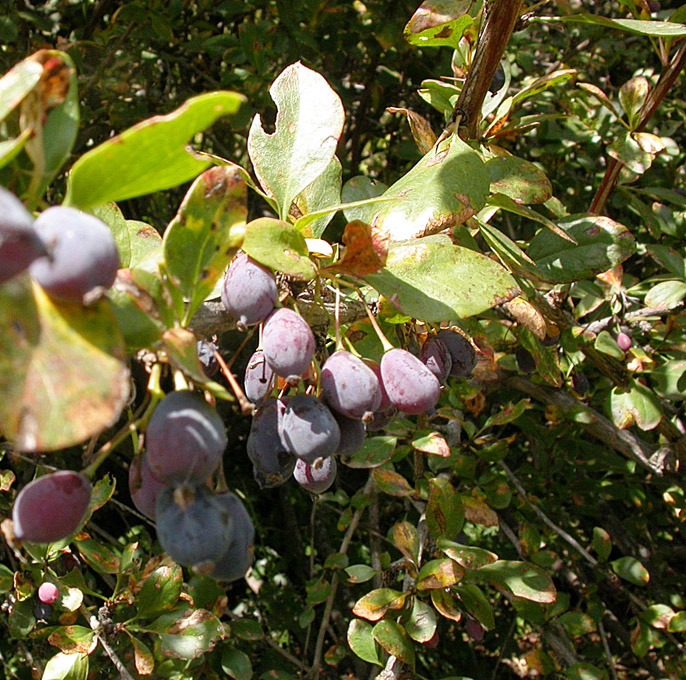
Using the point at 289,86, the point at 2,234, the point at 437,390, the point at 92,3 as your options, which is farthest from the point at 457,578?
the point at 92,3

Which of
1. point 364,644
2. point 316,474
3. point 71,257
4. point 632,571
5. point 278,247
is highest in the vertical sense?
point 71,257

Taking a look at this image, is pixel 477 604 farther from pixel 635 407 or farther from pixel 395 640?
pixel 635 407

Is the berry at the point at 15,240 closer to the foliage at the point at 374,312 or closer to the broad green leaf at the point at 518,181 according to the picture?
the foliage at the point at 374,312

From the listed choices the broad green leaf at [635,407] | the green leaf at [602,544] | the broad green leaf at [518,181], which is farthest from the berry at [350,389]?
the green leaf at [602,544]

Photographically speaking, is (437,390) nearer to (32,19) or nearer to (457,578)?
(457,578)

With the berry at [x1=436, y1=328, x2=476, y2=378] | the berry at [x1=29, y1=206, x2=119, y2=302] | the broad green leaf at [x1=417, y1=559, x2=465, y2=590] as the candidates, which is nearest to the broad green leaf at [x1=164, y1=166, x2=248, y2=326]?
the berry at [x1=29, y1=206, x2=119, y2=302]

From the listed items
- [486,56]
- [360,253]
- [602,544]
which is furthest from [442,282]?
[602,544]
